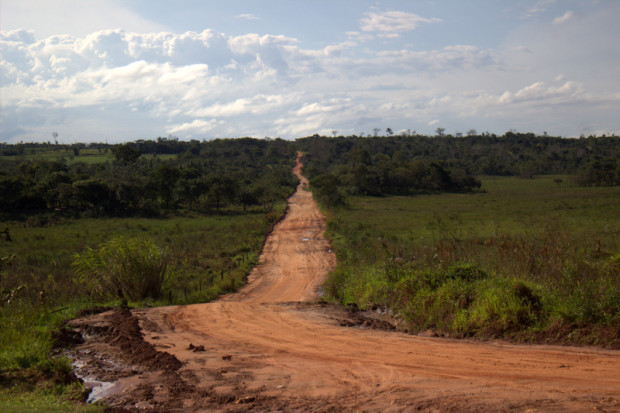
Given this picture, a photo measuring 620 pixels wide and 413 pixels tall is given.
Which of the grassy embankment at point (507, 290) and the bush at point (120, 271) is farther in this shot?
the bush at point (120, 271)

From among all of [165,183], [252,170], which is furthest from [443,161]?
[165,183]

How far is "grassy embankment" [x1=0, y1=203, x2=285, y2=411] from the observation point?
5.62 meters

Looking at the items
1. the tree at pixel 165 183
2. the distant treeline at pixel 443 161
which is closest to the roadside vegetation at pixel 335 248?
the tree at pixel 165 183

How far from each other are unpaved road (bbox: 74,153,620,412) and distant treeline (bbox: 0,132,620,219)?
145ft

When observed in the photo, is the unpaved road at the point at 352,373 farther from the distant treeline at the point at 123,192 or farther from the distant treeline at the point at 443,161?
the distant treeline at the point at 443,161

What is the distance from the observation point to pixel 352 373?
553 centimetres

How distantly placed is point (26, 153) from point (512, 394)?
121768 mm

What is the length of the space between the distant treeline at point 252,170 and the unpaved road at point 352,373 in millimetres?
44226

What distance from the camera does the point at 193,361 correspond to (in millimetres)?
6270

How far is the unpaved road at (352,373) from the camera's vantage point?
4.54 metres

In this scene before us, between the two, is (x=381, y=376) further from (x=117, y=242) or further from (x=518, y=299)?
(x=117, y=242)

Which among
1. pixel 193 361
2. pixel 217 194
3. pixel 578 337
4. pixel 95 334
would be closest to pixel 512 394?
pixel 578 337

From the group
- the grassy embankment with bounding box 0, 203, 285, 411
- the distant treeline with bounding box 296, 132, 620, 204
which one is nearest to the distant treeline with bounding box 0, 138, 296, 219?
the grassy embankment with bounding box 0, 203, 285, 411

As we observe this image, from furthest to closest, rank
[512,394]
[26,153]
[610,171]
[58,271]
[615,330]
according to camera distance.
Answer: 1. [26,153]
2. [610,171]
3. [58,271]
4. [615,330]
5. [512,394]
